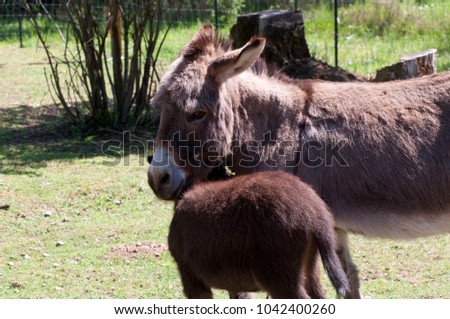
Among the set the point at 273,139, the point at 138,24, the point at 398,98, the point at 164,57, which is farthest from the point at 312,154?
the point at 164,57

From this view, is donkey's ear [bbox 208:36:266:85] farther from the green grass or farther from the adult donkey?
the green grass

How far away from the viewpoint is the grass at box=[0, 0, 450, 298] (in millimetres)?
5984

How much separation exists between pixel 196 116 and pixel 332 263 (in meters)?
1.37

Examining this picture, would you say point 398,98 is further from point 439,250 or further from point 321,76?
point 321,76

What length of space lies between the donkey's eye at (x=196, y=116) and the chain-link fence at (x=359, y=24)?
28.3ft

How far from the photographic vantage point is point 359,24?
16.2 meters

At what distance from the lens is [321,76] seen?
11.0m

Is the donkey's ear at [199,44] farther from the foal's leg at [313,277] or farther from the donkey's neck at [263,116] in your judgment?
the foal's leg at [313,277]

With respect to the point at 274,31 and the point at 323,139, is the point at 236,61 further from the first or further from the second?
the point at 274,31

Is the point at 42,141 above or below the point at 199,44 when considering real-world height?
below

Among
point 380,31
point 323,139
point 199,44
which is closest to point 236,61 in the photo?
point 199,44

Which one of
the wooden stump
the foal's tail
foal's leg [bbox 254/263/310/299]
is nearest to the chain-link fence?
the wooden stump

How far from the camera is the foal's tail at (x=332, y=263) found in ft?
13.4

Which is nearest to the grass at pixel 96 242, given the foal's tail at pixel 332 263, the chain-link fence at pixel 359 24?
the foal's tail at pixel 332 263
